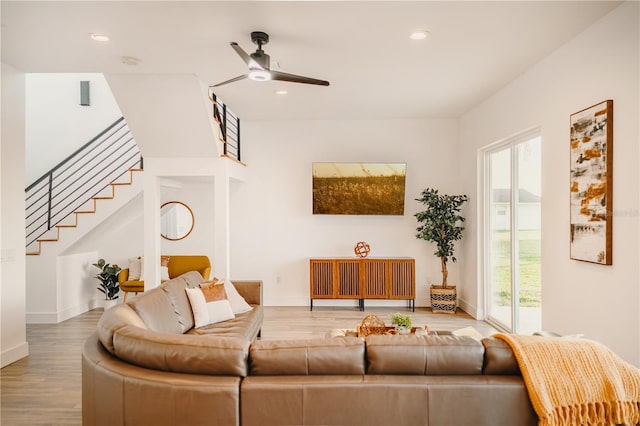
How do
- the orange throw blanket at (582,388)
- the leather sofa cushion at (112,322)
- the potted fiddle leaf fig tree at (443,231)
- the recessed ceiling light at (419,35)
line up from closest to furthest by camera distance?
1. the orange throw blanket at (582,388)
2. the leather sofa cushion at (112,322)
3. the recessed ceiling light at (419,35)
4. the potted fiddle leaf fig tree at (443,231)

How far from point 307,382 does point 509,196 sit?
403 centimetres

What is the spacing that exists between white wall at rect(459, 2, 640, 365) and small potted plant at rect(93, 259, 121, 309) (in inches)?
229

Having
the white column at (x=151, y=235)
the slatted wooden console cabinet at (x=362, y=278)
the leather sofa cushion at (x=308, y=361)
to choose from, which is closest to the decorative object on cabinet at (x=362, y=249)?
the slatted wooden console cabinet at (x=362, y=278)

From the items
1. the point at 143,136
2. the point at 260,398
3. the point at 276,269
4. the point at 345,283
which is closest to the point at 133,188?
the point at 143,136

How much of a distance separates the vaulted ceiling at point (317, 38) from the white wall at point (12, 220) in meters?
0.35

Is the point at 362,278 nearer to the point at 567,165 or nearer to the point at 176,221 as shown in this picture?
the point at 176,221

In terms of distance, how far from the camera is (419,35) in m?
3.35

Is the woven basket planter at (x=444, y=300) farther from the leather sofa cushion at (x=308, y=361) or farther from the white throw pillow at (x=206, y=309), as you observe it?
the leather sofa cushion at (x=308, y=361)

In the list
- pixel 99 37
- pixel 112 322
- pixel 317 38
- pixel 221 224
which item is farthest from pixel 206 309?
pixel 317 38

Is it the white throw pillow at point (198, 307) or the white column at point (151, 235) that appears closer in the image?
the white throw pillow at point (198, 307)

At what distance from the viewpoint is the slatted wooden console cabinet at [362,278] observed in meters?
6.23

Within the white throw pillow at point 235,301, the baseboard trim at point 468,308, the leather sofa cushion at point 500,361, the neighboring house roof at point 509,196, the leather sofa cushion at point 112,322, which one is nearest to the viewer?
the leather sofa cushion at point 500,361

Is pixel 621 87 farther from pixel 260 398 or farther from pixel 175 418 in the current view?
pixel 175 418

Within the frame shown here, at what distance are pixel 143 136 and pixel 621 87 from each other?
4978 millimetres
